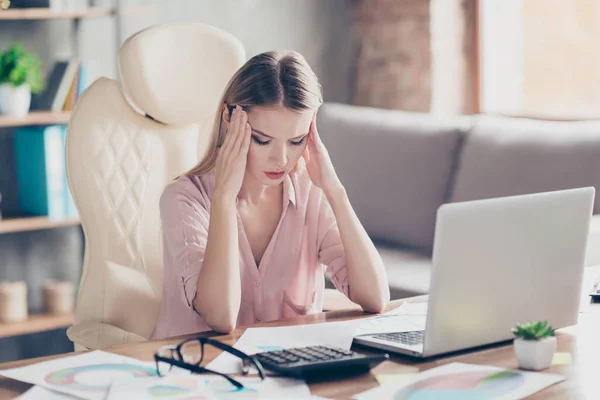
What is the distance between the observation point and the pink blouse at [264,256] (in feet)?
5.80

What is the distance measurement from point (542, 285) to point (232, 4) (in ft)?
9.68

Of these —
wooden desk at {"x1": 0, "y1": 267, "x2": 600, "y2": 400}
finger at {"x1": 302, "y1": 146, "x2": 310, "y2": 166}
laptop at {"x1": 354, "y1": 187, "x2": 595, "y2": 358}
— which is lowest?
wooden desk at {"x1": 0, "y1": 267, "x2": 600, "y2": 400}

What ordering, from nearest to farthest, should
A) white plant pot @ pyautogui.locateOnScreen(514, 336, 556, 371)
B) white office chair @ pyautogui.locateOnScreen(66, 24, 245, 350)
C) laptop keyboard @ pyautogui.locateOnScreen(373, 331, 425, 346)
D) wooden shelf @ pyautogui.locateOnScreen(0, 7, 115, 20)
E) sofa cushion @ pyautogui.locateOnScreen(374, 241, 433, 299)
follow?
white plant pot @ pyautogui.locateOnScreen(514, 336, 556, 371)
laptop keyboard @ pyautogui.locateOnScreen(373, 331, 425, 346)
white office chair @ pyautogui.locateOnScreen(66, 24, 245, 350)
sofa cushion @ pyautogui.locateOnScreen(374, 241, 433, 299)
wooden shelf @ pyautogui.locateOnScreen(0, 7, 115, 20)

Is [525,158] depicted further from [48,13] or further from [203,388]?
[203,388]

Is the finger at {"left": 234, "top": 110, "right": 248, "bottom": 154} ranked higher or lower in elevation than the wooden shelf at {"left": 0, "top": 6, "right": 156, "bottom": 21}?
lower

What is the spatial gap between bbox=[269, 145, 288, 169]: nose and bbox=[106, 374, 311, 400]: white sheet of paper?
1.79 feet

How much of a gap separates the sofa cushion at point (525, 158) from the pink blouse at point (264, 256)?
1343 millimetres

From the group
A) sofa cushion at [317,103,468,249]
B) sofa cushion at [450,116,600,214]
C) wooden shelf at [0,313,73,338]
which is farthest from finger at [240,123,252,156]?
wooden shelf at [0,313,73,338]

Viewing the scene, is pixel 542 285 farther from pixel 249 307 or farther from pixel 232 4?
pixel 232 4

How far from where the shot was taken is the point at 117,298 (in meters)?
2.09

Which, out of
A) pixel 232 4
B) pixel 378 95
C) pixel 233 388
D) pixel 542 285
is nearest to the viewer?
pixel 233 388

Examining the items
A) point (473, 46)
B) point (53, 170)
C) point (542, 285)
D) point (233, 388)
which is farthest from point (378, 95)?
point (233, 388)

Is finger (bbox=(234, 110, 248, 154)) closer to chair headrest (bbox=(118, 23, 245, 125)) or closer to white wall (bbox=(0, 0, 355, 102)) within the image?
chair headrest (bbox=(118, 23, 245, 125))

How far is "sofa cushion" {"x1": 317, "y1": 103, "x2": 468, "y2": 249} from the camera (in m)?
3.47
